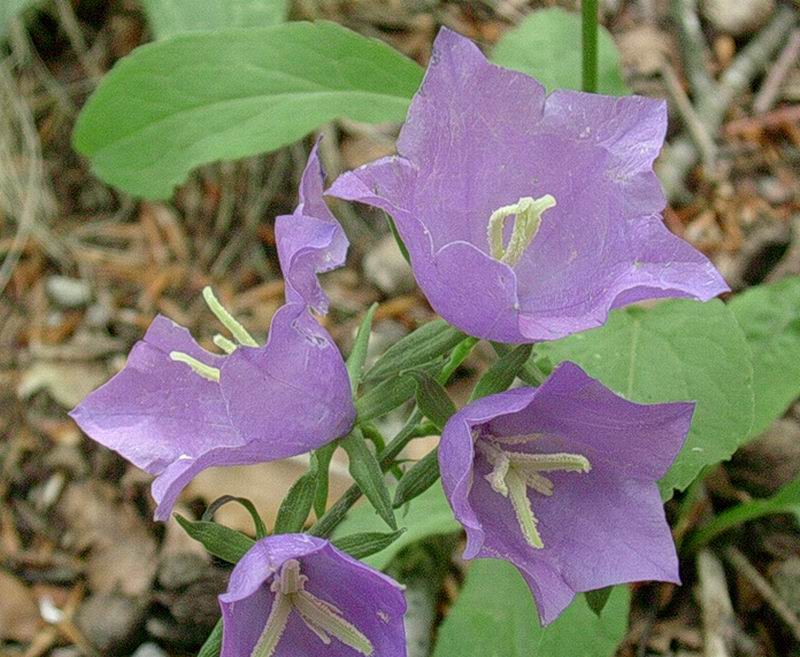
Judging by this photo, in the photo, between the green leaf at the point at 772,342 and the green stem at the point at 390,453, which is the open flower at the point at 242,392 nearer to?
the green stem at the point at 390,453

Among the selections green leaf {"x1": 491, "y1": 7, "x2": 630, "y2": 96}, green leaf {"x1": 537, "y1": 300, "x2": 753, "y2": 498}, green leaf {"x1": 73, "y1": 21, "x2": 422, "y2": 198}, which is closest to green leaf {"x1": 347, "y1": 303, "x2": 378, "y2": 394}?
green leaf {"x1": 537, "y1": 300, "x2": 753, "y2": 498}

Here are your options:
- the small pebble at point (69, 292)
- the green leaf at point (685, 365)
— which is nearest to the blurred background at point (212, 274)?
the small pebble at point (69, 292)

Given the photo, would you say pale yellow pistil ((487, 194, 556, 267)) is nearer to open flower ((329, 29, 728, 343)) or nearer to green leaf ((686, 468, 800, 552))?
open flower ((329, 29, 728, 343))

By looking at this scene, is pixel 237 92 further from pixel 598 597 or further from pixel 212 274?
pixel 598 597

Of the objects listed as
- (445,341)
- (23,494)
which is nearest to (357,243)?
(23,494)

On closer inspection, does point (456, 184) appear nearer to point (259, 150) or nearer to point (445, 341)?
point (445, 341)

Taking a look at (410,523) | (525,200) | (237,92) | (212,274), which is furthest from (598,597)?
(212,274)

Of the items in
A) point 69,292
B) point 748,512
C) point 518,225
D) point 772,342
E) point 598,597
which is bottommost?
point 69,292
